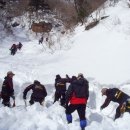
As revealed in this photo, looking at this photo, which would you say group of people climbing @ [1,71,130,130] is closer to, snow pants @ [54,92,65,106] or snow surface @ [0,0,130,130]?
snow pants @ [54,92,65,106]

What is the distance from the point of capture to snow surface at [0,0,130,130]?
1119 centimetres

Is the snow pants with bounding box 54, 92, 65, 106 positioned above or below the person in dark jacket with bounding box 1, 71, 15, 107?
below

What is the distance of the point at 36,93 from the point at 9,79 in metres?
1.27

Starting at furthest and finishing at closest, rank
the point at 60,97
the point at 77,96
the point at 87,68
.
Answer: the point at 87,68
the point at 60,97
the point at 77,96

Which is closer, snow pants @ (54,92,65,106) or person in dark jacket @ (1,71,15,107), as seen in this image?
person in dark jacket @ (1,71,15,107)

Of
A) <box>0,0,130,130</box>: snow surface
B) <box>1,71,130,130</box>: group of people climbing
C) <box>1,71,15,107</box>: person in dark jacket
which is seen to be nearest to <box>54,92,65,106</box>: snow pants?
<box>1,71,130,130</box>: group of people climbing

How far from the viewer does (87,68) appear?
2092cm

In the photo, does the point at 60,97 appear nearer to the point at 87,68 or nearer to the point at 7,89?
the point at 7,89

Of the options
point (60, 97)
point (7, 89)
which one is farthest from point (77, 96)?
point (60, 97)

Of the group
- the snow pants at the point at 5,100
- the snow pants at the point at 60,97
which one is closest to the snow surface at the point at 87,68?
the snow pants at the point at 60,97

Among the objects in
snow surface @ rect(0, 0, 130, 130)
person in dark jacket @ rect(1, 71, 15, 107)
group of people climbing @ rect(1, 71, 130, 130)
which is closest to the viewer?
snow surface @ rect(0, 0, 130, 130)

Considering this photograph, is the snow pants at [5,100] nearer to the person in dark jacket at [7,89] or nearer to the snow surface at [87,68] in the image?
the person in dark jacket at [7,89]

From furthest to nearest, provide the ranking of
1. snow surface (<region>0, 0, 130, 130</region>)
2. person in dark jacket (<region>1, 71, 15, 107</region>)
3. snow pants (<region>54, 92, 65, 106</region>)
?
snow pants (<region>54, 92, 65, 106</region>) → person in dark jacket (<region>1, 71, 15, 107</region>) → snow surface (<region>0, 0, 130, 130</region>)

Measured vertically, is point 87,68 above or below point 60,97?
above
